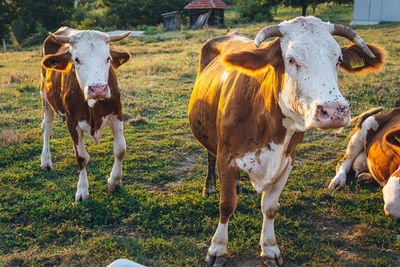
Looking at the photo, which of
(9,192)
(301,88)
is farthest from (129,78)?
(301,88)

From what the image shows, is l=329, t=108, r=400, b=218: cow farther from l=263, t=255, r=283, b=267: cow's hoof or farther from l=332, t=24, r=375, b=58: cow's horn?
l=332, t=24, r=375, b=58: cow's horn

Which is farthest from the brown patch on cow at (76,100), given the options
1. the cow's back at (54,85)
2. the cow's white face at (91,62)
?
the cow's back at (54,85)

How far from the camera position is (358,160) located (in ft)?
17.6

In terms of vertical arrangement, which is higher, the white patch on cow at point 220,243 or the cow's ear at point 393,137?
the cow's ear at point 393,137

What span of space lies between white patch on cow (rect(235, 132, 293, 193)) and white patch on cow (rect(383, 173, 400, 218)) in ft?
5.63

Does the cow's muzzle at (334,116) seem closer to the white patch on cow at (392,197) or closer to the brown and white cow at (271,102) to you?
Answer: the brown and white cow at (271,102)

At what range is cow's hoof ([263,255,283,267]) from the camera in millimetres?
3547

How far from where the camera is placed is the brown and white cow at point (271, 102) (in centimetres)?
A: 252

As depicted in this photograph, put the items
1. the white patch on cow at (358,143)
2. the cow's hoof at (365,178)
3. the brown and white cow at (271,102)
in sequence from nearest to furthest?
the brown and white cow at (271,102) < the cow's hoof at (365,178) < the white patch on cow at (358,143)

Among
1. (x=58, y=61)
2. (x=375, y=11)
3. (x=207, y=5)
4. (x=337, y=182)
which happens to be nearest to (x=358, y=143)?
(x=337, y=182)

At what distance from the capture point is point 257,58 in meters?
2.89

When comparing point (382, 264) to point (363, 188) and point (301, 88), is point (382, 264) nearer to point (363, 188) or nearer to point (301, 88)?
point (363, 188)

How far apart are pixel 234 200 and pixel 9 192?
10.3ft

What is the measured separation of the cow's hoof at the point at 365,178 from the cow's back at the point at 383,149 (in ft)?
0.43
